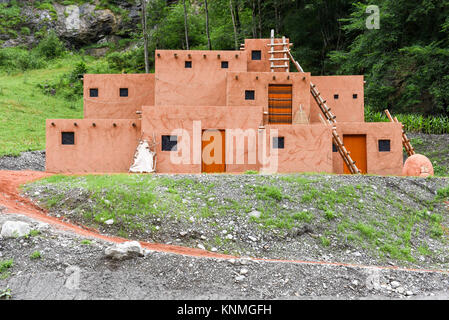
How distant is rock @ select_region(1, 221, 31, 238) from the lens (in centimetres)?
938

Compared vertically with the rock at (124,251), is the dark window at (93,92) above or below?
above

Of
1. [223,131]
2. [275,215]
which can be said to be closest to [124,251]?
[275,215]

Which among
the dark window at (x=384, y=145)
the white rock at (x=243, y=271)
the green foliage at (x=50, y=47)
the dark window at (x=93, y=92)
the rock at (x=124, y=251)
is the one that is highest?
the green foliage at (x=50, y=47)

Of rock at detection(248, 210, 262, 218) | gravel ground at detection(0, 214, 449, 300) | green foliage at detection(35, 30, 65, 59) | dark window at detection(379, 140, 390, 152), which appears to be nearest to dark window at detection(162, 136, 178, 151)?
rock at detection(248, 210, 262, 218)

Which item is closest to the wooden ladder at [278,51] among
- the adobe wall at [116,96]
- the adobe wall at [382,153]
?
the adobe wall at [382,153]

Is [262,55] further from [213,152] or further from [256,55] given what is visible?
[213,152]

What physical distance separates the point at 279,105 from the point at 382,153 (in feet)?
16.5

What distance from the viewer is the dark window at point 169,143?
15.8 m

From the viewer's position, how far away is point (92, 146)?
1636 centimetres

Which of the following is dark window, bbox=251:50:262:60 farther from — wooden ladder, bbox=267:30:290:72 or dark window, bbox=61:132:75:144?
dark window, bbox=61:132:75:144

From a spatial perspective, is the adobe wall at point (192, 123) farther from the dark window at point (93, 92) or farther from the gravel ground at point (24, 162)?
the gravel ground at point (24, 162)

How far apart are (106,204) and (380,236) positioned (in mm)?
8443

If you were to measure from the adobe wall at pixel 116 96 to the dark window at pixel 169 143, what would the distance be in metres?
4.32
